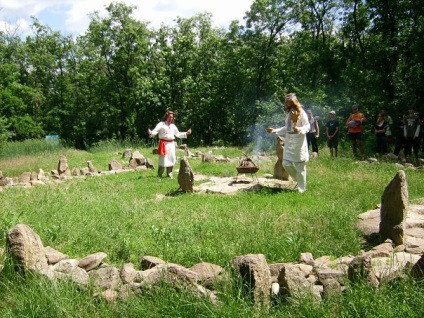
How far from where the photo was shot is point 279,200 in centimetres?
848

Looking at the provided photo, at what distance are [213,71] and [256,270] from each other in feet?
97.2

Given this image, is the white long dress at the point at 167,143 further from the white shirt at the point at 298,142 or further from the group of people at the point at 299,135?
the white shirt at the point at 298,142

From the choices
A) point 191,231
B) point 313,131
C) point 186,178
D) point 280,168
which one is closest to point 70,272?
point 191,231

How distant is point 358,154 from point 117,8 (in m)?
25.4

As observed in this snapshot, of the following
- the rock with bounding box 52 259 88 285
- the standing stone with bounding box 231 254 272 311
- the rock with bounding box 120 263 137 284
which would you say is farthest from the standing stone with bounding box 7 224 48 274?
the standing stone with bounding box 231 254 272 311

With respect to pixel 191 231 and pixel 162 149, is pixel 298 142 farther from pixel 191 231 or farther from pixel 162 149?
pixel 162 149

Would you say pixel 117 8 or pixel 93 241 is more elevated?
pixel 117 8

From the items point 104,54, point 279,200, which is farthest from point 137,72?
point 279,200

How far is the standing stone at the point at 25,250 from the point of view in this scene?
4.79 metres

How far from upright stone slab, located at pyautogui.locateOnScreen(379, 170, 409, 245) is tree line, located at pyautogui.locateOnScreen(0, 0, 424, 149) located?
47.9 feet

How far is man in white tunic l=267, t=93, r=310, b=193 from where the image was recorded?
9555 mm

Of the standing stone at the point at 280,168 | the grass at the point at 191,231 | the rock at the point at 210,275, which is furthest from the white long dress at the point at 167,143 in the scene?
the rock at the point at 210,275

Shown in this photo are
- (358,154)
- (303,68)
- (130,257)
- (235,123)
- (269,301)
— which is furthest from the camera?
(235,123)

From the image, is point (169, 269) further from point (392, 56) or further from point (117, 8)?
point (117, 8)
